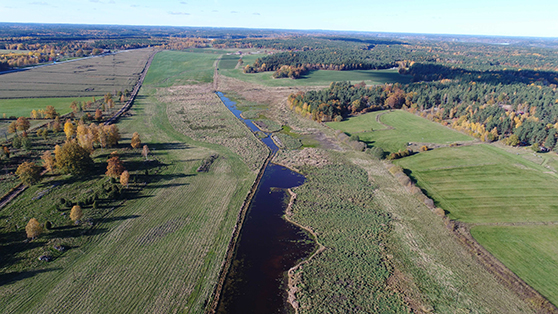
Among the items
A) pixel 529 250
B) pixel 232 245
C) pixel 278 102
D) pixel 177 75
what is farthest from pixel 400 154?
pixel 177 75

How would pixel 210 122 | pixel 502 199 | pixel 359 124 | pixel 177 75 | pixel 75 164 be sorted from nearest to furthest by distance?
pixel 502 199, pixel 75 164, pixel 210 122, pixel 359 124, pixel 177 75

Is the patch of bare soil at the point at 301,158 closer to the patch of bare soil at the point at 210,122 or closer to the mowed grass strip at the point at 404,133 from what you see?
the patch of bare soil at the point at 210,122

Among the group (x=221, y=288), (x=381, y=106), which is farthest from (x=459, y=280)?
(x=381, y=106)

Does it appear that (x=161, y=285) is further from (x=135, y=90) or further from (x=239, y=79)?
(x=239, y=79)

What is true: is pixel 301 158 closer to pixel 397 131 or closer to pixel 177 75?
pixel 397 131

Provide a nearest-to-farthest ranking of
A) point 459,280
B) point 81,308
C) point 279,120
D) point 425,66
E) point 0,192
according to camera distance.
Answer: point 81,308, point 459,280, point 0,192, point 279,120, point 425,66

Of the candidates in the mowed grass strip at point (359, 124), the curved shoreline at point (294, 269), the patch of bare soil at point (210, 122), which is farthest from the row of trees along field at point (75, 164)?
the mowed grass strip at point (359, 124)
